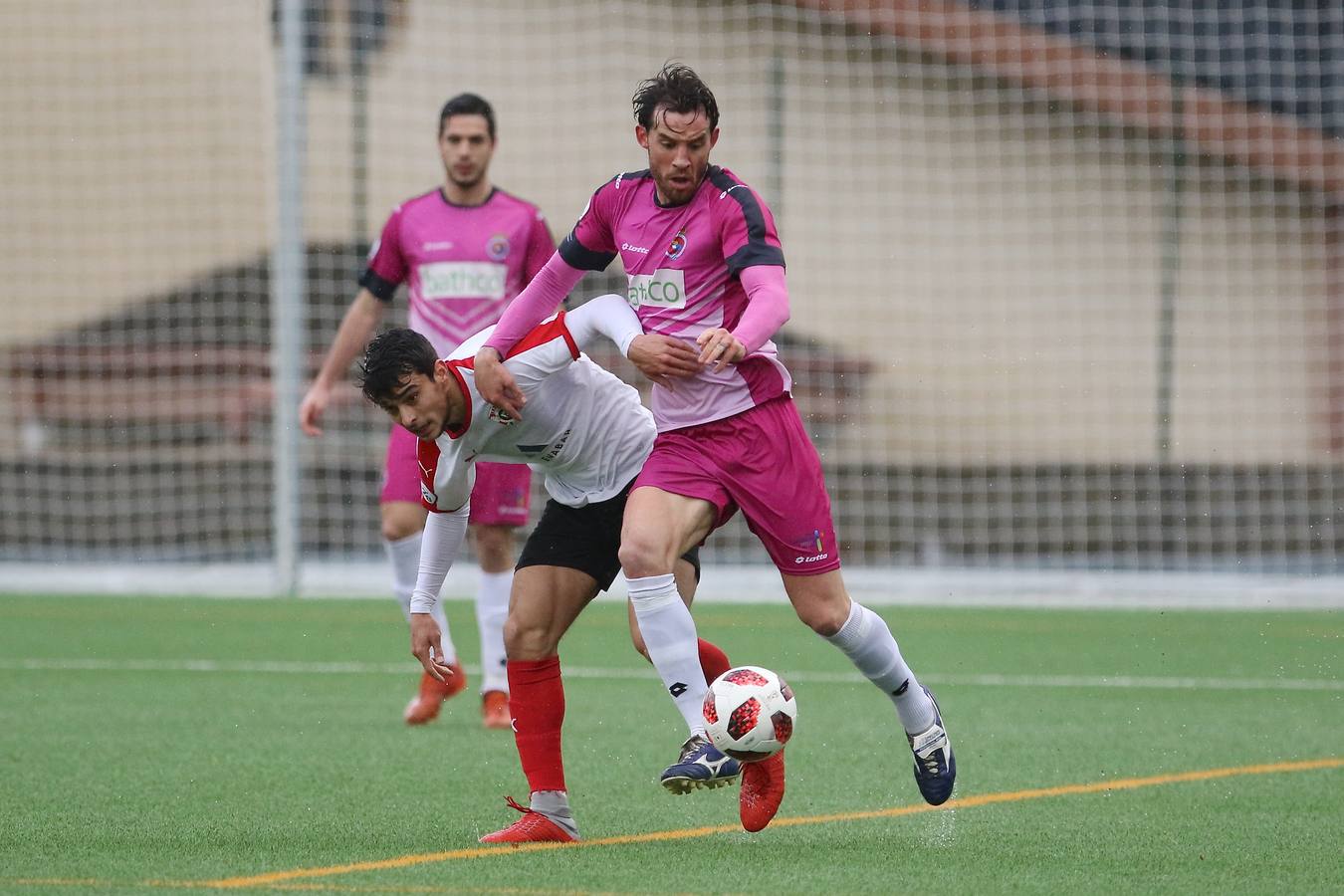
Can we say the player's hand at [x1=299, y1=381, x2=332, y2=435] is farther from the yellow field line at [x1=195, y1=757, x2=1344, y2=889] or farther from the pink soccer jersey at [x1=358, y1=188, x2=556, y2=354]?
the yellow field line at [x1=195, y1=757, x2=1344, y2=889]

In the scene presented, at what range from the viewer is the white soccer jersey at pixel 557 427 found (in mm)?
5230

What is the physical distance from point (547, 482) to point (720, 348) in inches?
38.2

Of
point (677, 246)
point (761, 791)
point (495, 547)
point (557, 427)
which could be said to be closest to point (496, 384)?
point (557, 427)

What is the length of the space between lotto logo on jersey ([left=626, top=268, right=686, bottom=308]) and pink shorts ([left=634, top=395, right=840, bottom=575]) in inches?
13.7

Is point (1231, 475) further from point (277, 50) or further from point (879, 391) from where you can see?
point (277, 50)

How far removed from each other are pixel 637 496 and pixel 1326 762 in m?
2.81

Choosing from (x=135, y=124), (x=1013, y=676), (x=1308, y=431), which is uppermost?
(x=135, y=124)

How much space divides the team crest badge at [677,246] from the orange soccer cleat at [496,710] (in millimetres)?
2755

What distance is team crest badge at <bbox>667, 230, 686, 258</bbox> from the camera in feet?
17.7

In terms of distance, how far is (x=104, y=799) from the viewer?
575 cm

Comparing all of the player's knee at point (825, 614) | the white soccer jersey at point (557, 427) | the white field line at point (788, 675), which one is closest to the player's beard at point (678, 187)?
the white soccer jersey at point (557, 427)

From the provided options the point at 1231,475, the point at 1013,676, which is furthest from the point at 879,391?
the point at 1013,676

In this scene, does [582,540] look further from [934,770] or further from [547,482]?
[934,770]

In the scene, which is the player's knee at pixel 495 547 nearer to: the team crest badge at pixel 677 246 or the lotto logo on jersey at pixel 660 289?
the lotto logo on jersey at pixel 660 289
